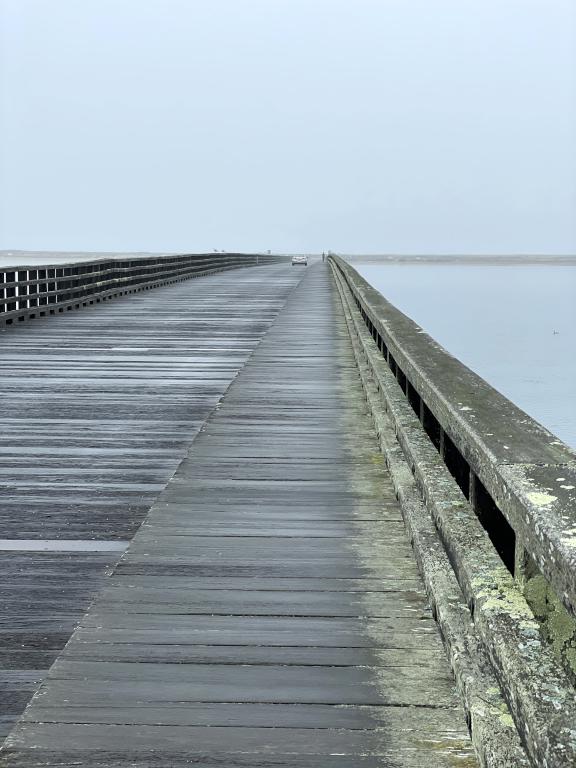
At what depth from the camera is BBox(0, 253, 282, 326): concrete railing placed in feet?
65.3

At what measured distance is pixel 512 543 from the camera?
4180 mm

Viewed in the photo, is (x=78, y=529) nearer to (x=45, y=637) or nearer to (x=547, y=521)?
(x=45, y=637)

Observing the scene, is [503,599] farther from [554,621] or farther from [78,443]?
[78,443]

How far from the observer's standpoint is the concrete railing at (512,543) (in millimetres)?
2387

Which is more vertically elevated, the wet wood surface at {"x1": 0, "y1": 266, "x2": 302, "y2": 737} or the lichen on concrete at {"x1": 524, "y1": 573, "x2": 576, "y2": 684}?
the lichen on concrete at {"x1": 524, "y1": 573, "x2": 576, "y2": 684}

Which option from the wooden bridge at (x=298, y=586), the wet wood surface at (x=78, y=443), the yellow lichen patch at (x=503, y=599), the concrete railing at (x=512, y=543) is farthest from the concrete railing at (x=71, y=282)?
the yellow lichen patch at (x=503, y=599)

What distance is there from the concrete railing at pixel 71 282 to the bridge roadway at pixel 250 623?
1161 centimetres

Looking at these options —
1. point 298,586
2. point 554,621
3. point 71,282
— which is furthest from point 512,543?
point 71,282

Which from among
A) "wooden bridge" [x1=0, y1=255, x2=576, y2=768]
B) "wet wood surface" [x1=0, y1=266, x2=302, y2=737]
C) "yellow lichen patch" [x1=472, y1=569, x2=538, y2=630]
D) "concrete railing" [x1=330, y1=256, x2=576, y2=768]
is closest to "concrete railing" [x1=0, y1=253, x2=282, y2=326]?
"wet wood surface" [x1=0, y1=266, x2=302, y2=737]

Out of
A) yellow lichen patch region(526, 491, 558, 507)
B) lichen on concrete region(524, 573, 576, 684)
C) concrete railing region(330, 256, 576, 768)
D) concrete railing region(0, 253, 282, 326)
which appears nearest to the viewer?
concrete railing region(330, 256, 576, 768)

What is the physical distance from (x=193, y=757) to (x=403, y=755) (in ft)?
1.96

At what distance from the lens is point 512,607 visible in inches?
118

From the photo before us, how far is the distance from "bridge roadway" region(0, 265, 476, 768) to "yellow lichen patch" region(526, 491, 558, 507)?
0.77 m

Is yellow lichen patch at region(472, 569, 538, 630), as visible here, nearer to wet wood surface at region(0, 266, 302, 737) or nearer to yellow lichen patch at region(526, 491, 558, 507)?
yellow lichen patch at region(526, 491, 558, 507)
